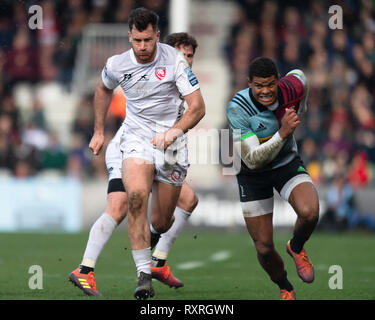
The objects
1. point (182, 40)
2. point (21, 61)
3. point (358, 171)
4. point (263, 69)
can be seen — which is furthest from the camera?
point (21, 61)

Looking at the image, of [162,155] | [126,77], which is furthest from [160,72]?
[162,155]

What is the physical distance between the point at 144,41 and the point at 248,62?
11581 mm

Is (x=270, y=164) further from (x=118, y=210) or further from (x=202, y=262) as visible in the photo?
(x=202, y=262)

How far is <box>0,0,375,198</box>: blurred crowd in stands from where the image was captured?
16.9 meters

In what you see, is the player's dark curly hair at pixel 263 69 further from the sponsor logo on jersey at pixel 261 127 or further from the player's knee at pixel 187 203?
the player's knee at pixel 187 203

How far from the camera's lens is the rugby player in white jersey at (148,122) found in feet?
23.5

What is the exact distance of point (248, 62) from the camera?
18.6m

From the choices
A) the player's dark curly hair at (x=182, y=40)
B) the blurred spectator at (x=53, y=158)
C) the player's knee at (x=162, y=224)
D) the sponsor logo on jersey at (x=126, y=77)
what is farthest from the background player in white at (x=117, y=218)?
the blurred spectator at (x=53, y=158)

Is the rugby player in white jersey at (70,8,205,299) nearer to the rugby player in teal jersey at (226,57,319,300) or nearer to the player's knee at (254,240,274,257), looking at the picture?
the rugby player in teal jersey at (226,57,319,300)

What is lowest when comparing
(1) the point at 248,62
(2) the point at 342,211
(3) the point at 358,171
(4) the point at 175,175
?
(2) the point at 342,211
